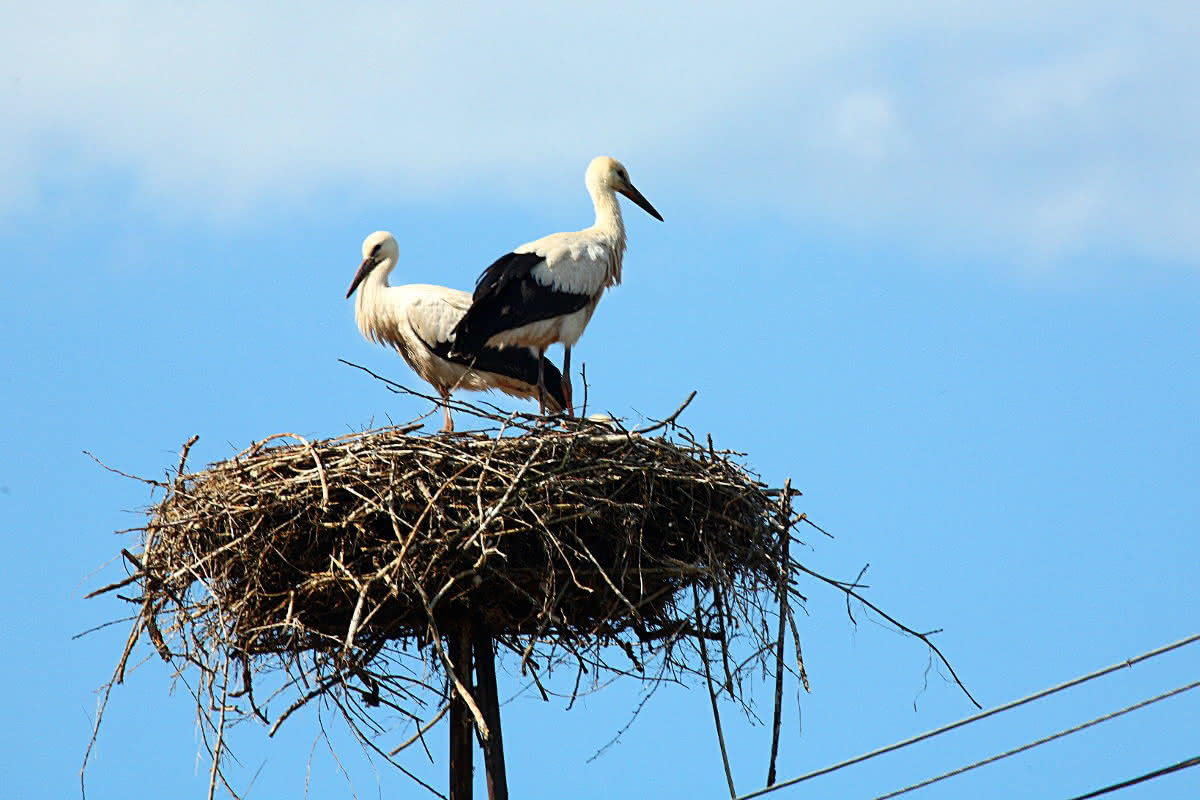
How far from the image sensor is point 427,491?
647 centimetres

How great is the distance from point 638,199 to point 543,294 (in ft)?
4.51

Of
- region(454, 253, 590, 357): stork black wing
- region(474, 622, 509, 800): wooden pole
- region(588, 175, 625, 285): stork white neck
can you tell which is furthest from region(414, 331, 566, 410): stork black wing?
region(474, 622, 509, 800): wooden pole

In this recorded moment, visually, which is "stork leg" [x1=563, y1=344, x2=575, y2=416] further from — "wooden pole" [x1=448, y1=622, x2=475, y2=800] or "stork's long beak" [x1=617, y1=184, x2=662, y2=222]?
"wooden pole" [x1=448, y1=622, x2=475, y2=800]

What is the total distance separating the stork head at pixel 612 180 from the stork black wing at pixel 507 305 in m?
1.07

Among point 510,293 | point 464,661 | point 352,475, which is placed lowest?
point 464,661

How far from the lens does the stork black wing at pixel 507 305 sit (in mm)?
9234

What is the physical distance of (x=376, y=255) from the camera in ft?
35.6

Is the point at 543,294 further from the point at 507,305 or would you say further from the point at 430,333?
the point at 430,333

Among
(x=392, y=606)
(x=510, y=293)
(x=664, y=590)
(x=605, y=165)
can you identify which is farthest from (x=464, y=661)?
(x=605, y=165)

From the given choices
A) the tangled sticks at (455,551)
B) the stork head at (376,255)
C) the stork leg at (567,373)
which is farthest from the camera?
the stork head at (376,255)

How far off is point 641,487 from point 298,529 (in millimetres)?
1309

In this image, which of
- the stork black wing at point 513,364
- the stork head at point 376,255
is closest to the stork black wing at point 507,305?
the stork black wing at point 513,364

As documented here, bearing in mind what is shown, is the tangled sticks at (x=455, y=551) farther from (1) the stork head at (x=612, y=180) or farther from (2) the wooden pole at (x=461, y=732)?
(1) the stork head at (x=612, y=180)

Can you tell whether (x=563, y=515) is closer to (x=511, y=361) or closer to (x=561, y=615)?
(x=561, y=615)
